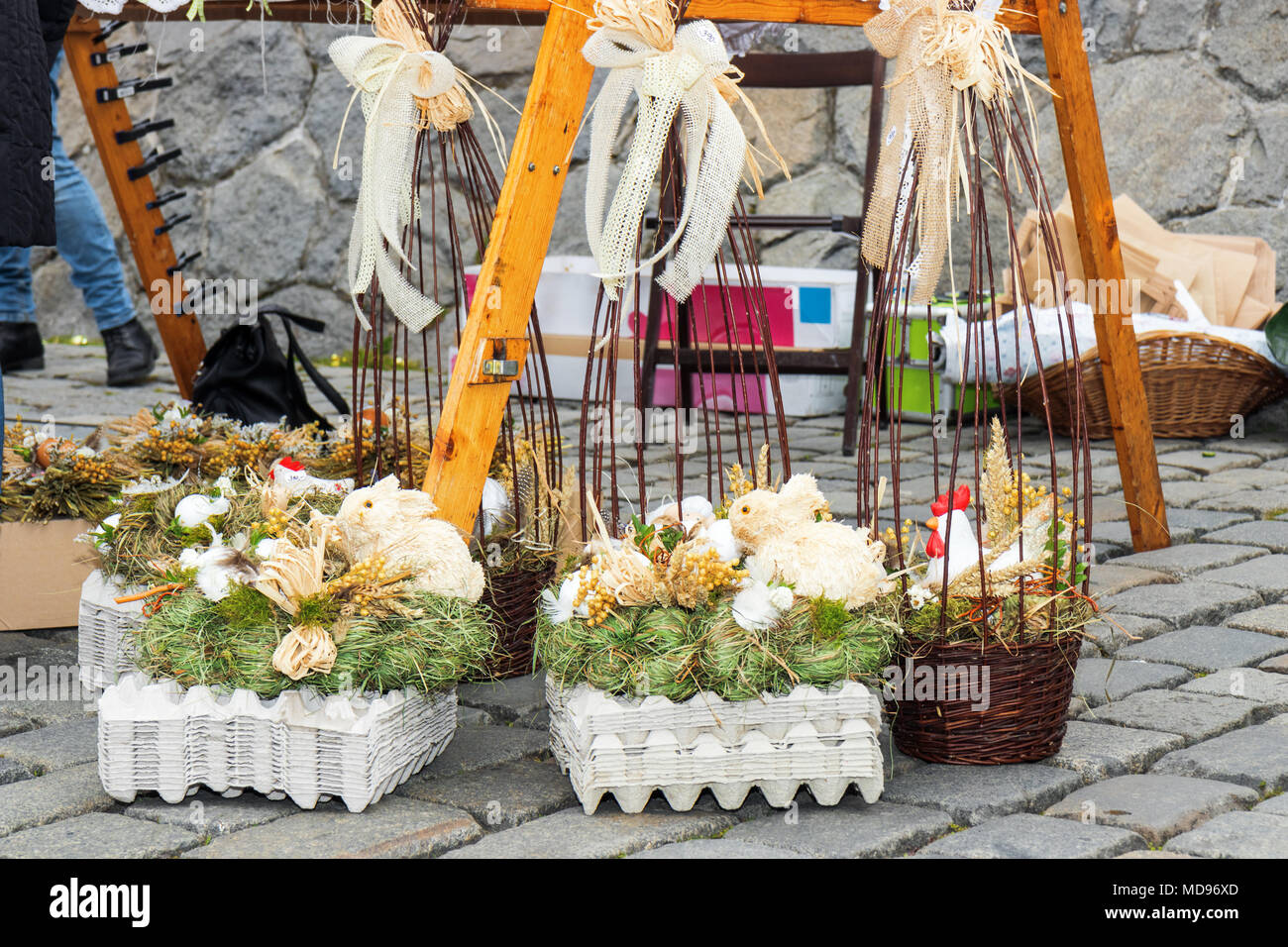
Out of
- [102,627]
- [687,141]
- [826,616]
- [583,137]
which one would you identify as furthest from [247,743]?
[583,137]

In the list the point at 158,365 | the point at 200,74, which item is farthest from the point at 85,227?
the point at 200,74

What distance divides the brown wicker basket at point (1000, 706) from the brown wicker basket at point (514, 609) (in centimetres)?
70

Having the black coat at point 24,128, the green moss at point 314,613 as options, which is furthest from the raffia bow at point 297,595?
the black coat at point 24,128

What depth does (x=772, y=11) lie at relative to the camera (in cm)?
234

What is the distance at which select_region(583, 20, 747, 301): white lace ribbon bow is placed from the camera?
188 centimetres

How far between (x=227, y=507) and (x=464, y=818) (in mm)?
714

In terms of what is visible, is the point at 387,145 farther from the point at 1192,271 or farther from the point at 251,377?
the point at 1192,271

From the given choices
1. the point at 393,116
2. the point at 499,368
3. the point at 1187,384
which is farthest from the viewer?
the point at 1187,384

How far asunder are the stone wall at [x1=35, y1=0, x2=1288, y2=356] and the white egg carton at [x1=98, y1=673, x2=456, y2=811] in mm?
4148

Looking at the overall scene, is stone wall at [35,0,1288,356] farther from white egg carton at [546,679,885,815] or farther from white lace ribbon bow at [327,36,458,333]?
white egg carton at [546,679,885,815]

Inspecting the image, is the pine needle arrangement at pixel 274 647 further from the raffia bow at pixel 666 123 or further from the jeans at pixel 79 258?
the jeans at pixel 79 258

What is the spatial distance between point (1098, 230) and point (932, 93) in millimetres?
1096

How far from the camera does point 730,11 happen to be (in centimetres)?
228

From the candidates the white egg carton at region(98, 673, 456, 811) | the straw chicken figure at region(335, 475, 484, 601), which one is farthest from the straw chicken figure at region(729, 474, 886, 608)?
the white egg carton at region(98, 673, 456, 811)
